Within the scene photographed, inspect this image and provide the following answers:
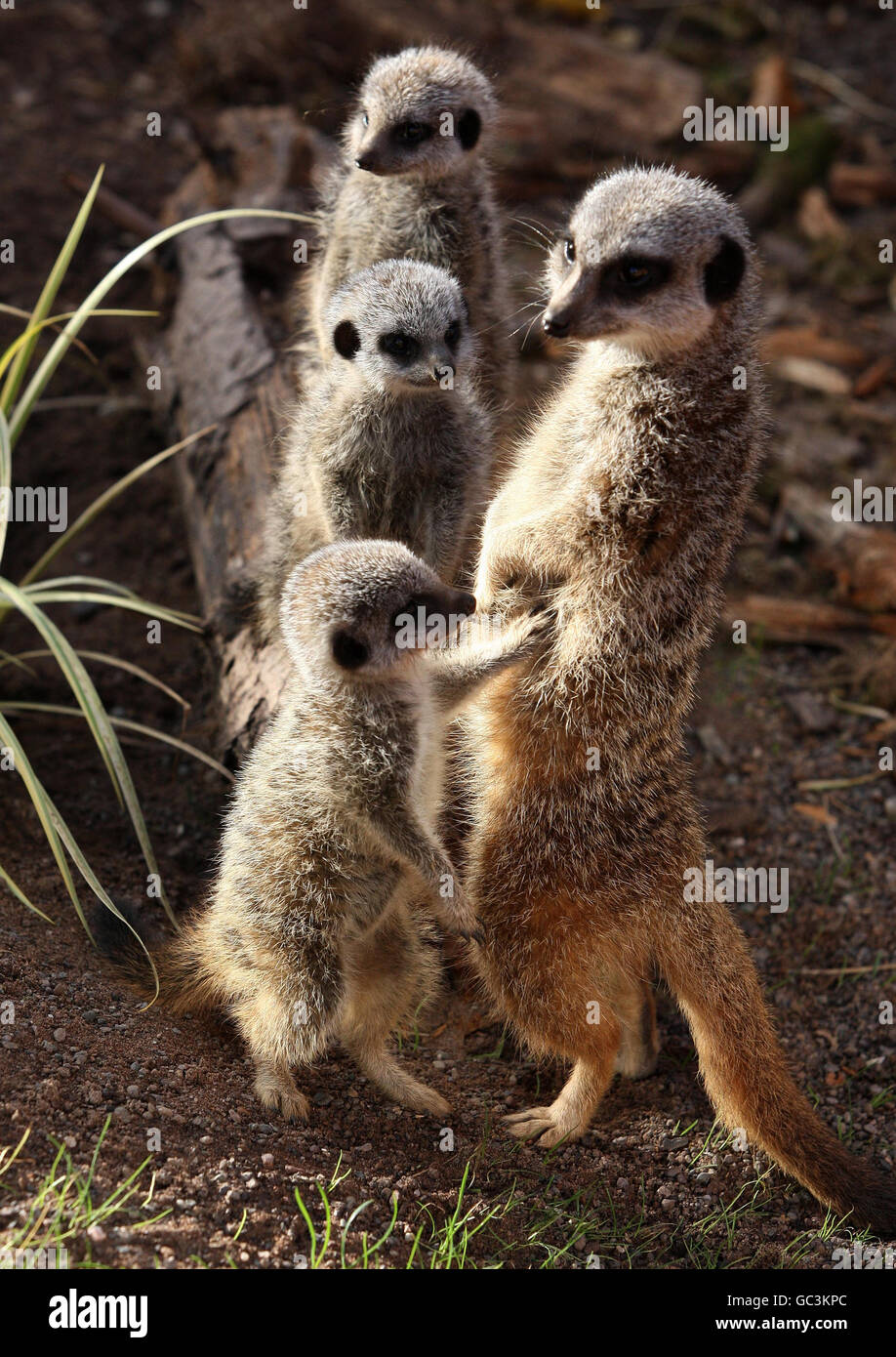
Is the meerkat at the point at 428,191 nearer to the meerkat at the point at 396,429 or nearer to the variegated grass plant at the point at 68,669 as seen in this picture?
the meerkat at the point at 396,429

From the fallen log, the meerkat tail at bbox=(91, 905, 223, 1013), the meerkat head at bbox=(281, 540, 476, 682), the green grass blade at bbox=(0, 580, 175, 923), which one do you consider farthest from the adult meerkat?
the fallen log

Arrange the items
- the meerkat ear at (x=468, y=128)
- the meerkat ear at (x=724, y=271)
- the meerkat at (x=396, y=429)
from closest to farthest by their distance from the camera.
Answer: the meerkat ear at (x=724, y=271), the meerkat at (x=396, y=429), the meerkat ear at (x=468, y=128)

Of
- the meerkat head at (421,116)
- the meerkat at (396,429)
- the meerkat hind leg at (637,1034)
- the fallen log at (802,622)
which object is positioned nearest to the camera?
the meerkat at (396,429)

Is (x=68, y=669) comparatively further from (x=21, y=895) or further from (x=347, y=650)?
(x=347, y=650)

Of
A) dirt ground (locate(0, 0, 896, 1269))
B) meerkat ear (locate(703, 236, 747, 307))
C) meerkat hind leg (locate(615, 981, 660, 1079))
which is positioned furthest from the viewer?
meerkat hind leg (locate(615, 981, 660, 1079))

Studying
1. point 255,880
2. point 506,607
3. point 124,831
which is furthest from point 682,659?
point 124,831

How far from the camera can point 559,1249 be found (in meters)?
2.73

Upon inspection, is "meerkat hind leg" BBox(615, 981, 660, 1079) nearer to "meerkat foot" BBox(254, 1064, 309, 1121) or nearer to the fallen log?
"meerkat foot" BBox(254, 1064, 309, 1121)

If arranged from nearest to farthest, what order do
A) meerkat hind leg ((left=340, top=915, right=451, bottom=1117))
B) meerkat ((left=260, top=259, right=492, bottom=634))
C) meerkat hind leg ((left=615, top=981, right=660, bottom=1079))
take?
1. meerkat hind leg ((left=340, top=915, right=451, bottom=1117))
2. meerkat ((left=260, top=259, right=492, bottom=634))
3. meerkat hind leg ((left=615, top=981, right=660, bottom=1079))

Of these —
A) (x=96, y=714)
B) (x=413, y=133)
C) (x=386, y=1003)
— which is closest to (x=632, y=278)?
(x=413, y=133)

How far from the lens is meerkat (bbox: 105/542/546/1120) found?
2713mm

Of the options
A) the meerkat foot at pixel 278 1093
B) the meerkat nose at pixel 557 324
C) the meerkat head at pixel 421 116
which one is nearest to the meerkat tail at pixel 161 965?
the meerkat foot at pixel 278 1093

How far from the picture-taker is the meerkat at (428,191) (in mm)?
3584

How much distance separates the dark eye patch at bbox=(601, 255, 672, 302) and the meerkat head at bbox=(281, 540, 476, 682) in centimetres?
73
